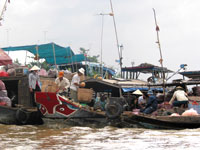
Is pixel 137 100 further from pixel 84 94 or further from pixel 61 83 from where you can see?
pixel 61 83

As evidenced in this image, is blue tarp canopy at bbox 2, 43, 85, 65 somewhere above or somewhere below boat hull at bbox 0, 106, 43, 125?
above

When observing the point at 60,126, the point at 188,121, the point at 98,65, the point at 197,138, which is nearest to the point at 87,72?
the point at 98,65

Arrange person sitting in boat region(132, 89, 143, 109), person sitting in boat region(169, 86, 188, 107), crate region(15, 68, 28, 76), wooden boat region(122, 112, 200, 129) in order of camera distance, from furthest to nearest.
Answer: crate region(15, 68, 28, 76) → person sitting in boat region(132, 89, 143, 109) → person sitting in boat region(169, 86, 188, 107) → wooden boat region(122, 112, 200, 129)

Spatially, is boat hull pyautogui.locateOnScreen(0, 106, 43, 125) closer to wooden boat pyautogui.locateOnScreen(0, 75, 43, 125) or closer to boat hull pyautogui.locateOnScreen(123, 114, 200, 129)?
wooden boat pyautogui.locateOnScreen(0, 75, 43, 125)

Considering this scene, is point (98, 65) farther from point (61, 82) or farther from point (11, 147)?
point (11, 147)

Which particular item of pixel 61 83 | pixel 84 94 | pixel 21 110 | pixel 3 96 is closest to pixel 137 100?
pixel 84 94

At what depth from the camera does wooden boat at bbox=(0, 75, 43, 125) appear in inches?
434

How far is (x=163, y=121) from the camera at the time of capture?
9250 mm

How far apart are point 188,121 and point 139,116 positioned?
1269mm

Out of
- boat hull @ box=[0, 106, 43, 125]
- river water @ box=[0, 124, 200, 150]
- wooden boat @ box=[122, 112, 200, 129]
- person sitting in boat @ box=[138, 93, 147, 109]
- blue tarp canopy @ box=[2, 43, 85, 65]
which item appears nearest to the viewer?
river water @ box=[0, 124, 200, 150]

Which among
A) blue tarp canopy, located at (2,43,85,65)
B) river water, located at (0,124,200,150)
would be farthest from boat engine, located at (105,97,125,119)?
blue tarp canopy, located at (2,43,85,65)

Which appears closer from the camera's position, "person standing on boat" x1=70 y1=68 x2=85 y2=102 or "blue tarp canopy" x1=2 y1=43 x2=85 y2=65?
"person standing on boat" x1=70 y1=68 x2=85 y2=102

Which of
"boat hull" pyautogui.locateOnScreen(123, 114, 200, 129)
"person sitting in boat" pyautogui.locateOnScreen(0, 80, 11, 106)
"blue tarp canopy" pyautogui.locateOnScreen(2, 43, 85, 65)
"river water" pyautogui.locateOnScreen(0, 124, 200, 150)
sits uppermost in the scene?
"blue tarp canopy" pyautogui.locateOnScreen(2, 43, 85, 65)

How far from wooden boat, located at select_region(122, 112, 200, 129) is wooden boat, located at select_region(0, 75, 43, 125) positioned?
3201 millimetres
